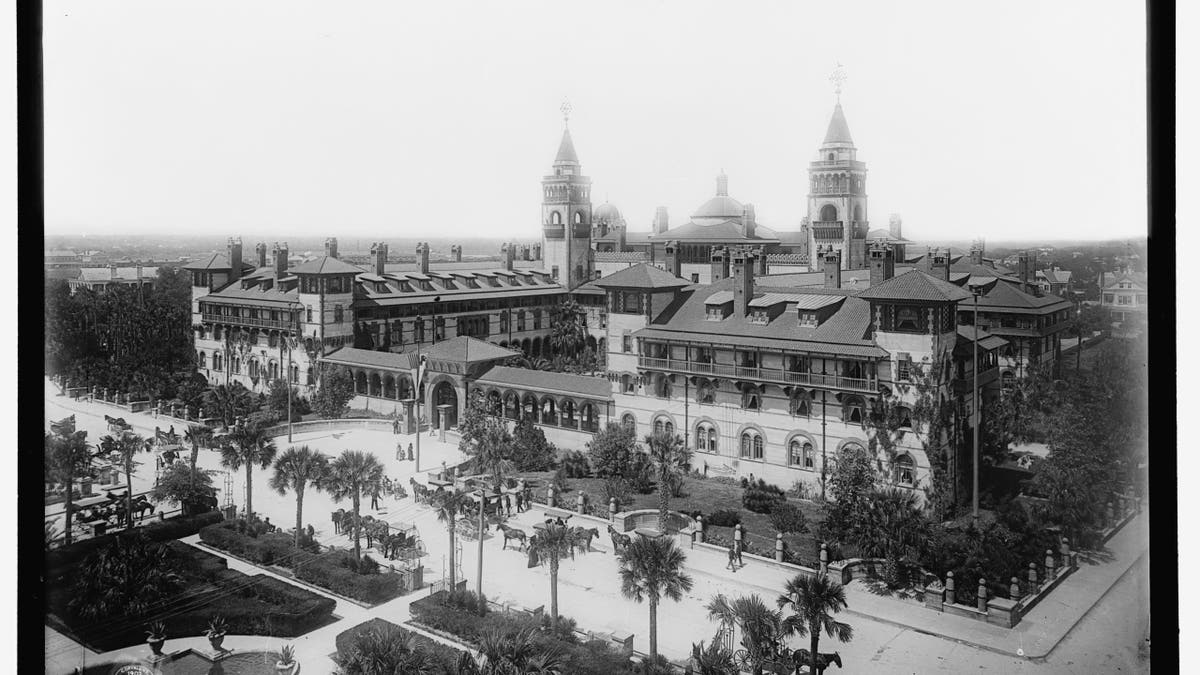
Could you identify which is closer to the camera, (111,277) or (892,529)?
(892,529)

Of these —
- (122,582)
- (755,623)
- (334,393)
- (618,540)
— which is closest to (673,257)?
(618,540)

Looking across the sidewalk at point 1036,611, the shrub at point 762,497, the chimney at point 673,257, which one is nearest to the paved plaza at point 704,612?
the sidewalk at point 1036,611

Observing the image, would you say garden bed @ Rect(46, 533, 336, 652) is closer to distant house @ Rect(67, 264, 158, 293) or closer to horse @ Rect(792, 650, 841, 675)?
distant house @ Rect(67, 264, 158, 293)

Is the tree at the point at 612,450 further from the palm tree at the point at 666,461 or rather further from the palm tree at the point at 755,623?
the palm tree at the point at 755,623

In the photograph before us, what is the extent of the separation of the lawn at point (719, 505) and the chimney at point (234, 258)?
5194 mm

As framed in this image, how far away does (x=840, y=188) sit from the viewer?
12305 mm

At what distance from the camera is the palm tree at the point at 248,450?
1480cm

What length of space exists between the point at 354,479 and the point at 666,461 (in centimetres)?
436

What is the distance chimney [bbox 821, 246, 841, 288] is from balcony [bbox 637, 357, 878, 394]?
1.41 metres

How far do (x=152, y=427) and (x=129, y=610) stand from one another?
3.04m

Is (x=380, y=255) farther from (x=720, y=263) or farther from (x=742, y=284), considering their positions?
(x=742, y=284)

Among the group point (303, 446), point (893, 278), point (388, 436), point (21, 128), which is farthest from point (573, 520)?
point (21, 128)

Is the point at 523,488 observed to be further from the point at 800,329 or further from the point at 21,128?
the point at 21,128

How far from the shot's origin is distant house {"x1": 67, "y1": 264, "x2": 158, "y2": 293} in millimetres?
14172
